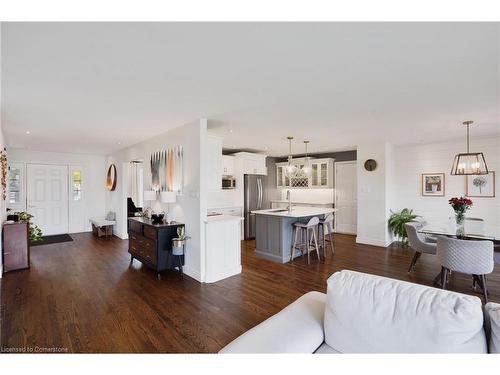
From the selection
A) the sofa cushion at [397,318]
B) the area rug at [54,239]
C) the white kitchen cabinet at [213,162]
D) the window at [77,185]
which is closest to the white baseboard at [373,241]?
the white kitchen cabinet at [213,162]

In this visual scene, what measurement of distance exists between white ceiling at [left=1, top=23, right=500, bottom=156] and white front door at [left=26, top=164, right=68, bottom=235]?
3410 millimetres

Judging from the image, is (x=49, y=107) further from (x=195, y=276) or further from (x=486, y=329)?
(x=486, y=329)

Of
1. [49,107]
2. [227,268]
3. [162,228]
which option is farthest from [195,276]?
[49,107]

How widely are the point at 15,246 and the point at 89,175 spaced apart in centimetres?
377

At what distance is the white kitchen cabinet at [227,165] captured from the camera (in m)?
6.34

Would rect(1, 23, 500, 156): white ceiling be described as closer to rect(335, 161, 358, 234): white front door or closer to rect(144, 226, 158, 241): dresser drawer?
rect(144, 226, 158, 241): dresser drawer

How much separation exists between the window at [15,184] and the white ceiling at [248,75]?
339 centimetres

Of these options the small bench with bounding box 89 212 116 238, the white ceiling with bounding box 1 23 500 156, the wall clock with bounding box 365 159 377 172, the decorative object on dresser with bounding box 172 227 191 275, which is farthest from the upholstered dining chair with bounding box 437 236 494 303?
the small bench with bounding box 89 212 116 238

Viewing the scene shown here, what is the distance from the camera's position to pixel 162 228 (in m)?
3.88

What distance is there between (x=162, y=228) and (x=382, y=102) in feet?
11.1

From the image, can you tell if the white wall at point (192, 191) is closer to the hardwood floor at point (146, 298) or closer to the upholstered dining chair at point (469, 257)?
the hardwood floor at point (146, 298)

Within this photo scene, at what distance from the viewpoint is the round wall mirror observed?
712cm

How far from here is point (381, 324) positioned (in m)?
1.28
